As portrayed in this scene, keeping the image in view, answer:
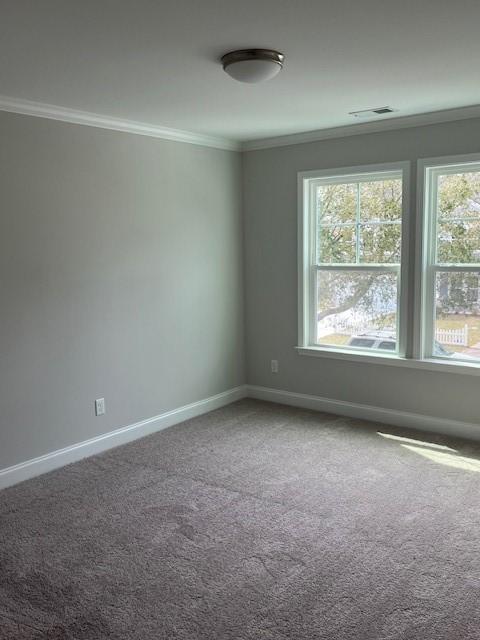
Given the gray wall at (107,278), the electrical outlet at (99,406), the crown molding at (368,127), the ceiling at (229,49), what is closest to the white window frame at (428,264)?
the crown molding at (368,127)

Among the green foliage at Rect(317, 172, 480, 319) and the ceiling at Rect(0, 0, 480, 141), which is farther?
the green foliage at Rect(317, 172, 480, 319)

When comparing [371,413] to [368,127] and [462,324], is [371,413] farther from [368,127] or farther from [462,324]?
[368,127]

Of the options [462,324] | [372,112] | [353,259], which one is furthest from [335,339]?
[372,112]

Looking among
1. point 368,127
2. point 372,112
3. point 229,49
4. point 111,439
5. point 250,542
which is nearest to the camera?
point 229,49

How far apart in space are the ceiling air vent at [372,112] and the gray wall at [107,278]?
138 centimetres

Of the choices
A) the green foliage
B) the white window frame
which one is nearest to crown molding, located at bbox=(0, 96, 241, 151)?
the green foliage

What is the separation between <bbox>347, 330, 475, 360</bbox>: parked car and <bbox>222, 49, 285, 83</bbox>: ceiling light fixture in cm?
254

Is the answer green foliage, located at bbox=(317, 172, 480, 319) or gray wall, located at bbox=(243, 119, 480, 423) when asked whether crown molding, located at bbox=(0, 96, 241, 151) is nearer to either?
gray wall, located at bbox=(243, 119, 480, 423)

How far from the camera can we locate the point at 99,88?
10.7 ft

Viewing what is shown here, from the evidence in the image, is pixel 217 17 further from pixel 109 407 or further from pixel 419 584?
pixel 109 407

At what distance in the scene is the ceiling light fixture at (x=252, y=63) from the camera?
2.66 metres

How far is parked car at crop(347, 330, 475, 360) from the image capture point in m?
4.43

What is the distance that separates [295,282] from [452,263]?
1.35 metres

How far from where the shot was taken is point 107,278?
417cm
